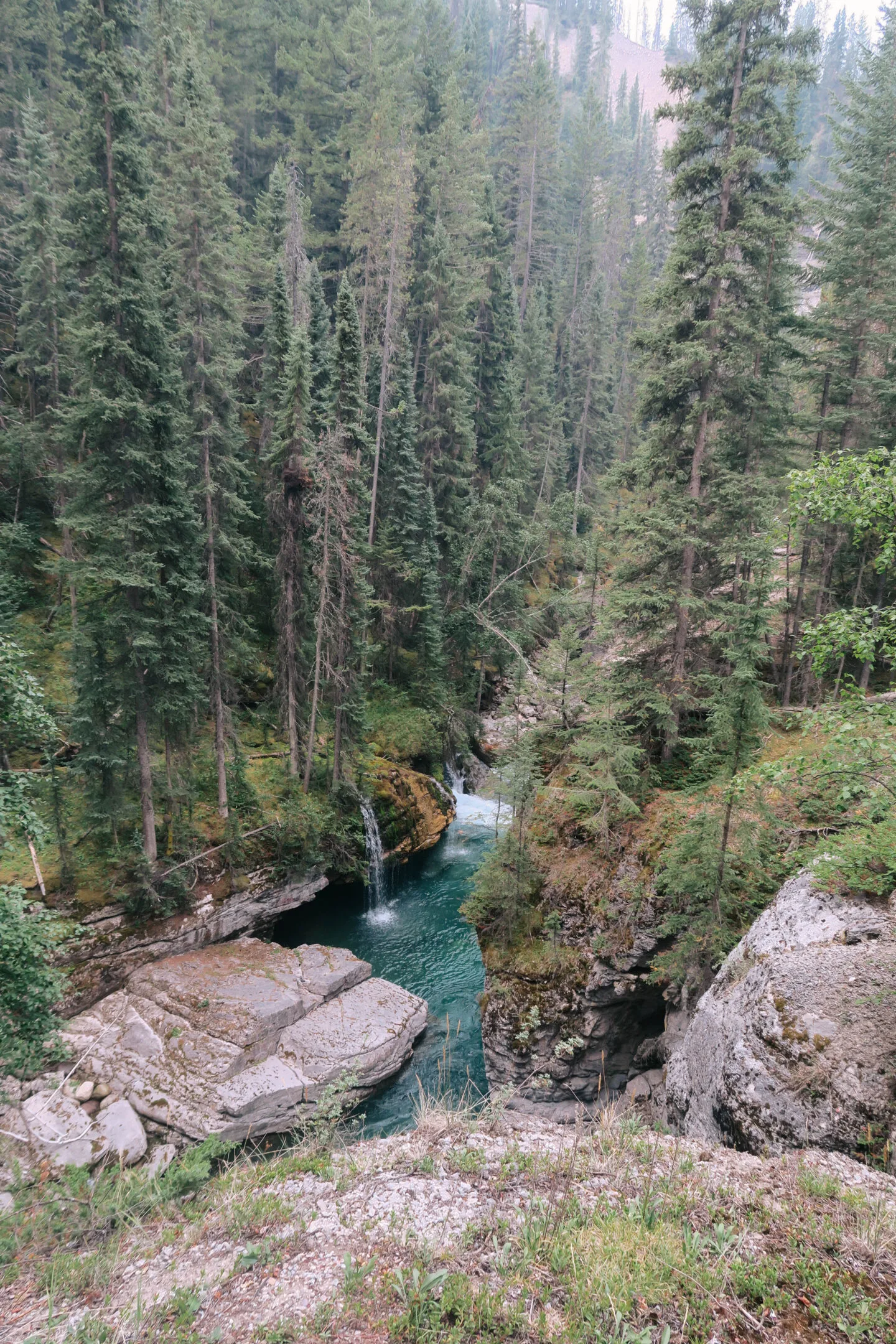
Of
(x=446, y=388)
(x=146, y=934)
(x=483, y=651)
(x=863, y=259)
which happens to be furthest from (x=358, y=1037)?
(x=446, y=388)

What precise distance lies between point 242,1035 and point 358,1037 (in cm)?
273

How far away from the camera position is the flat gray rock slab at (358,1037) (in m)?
14.0

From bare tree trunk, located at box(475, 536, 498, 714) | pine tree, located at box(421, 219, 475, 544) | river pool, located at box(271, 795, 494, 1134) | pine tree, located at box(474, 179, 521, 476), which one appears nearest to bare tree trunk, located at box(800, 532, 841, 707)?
river pool, located at box(271, 795, 494, 1134)

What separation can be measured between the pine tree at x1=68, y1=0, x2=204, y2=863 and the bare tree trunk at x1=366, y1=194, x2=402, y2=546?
423 inches

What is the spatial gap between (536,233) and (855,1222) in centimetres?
5261

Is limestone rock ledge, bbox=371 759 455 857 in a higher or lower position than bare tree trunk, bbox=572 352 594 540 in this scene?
lower

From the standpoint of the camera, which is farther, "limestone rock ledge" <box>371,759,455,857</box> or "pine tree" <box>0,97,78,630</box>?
"limestone rock ledge" <box>371,759,455,857</box>

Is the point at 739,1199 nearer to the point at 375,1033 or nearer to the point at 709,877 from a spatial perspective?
the point at 709,877

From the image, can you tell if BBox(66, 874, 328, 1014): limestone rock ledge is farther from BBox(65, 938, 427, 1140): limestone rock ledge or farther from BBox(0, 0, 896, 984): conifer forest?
BBox(0, 0, 896, 984): conifer forest

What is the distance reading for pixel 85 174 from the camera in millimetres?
13852

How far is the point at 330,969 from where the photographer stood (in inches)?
653

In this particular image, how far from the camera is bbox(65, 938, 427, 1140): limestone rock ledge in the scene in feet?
41.5

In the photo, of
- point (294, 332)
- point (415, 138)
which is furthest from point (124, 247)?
point (415, 138)

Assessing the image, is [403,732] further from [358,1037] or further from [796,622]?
[796,622]
